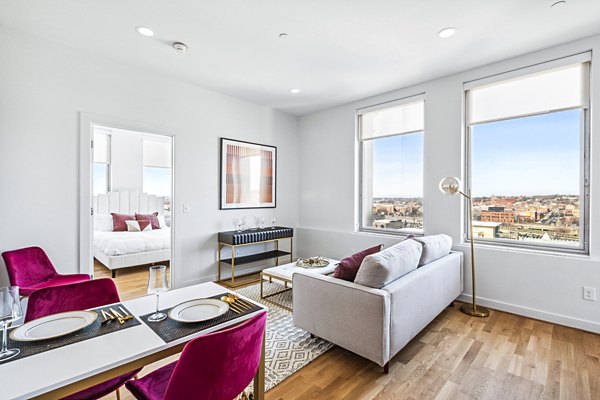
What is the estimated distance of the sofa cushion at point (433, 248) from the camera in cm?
264

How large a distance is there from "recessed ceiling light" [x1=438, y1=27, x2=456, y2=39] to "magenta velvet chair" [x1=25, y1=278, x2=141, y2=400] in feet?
10.7

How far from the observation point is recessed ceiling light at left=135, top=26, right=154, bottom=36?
2566 millimetres

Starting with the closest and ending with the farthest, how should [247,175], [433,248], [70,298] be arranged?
[70,298]
[433,248]
[247,175]

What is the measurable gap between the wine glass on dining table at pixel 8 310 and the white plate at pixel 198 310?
1.74 ft

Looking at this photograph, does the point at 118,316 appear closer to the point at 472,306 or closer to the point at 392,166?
the point at 472,306

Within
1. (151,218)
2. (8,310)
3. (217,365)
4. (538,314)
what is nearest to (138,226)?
(151,218)

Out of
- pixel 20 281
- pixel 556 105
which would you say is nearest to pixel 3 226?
pixel 20 281

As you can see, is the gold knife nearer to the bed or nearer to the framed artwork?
the framed artwork

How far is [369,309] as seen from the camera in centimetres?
196

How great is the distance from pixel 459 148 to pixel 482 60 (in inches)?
38.2

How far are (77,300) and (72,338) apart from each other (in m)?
Answer: 0.54

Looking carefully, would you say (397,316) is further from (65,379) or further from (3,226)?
(3,226)

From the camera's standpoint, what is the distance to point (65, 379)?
861mm

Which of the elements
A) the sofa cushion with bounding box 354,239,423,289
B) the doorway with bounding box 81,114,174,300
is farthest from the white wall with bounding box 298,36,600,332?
the doorway with bounding box 81,114,174,300
